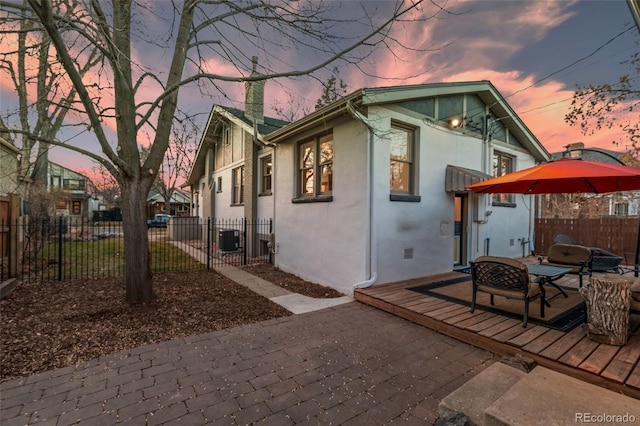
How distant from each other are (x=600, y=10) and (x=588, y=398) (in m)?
8.34

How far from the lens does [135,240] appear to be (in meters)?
5.05

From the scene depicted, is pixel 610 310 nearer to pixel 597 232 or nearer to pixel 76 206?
pixel 597 232

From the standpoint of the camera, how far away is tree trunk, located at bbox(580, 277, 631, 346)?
3287 millimetres

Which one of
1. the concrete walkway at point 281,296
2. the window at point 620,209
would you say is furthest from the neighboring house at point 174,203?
the window at point 620,209

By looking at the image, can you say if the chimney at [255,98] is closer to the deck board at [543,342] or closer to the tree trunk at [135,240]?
the tree trunk at [135,240]

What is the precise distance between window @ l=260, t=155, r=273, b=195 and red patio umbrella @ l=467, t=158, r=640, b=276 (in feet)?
23.0

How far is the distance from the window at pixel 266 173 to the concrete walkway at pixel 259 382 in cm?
702

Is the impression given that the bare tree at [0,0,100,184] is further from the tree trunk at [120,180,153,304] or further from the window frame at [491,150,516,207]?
the window frame at [491,150,516,207]

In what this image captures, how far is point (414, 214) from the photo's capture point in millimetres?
6711

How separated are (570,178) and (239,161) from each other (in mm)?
11004

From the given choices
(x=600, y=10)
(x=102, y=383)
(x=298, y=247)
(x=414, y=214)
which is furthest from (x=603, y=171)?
(x=102, y=383)

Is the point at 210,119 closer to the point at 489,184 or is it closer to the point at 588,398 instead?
the point at 489,184

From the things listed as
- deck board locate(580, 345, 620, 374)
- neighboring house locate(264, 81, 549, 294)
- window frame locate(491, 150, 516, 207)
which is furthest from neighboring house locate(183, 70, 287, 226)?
deck board locate(580, 345, 620, 374)

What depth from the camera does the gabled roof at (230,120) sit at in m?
10.7
